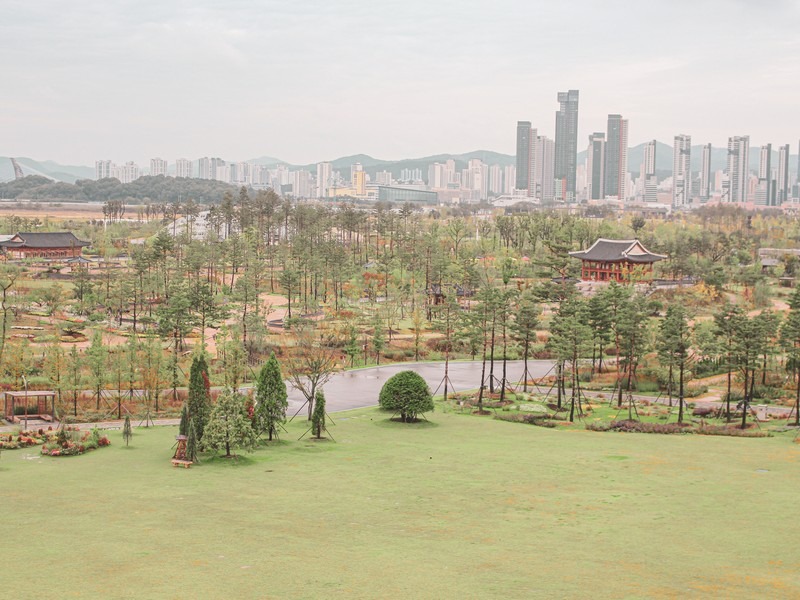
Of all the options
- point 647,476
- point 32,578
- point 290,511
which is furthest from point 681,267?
point 32,578

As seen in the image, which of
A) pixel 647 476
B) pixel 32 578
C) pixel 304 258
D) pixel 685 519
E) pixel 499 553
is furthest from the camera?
pixel 304 258

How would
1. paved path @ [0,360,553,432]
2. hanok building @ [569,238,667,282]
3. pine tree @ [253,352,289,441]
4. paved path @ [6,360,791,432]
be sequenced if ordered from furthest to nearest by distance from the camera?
hanok building @ [569,238,667,282], paved path @ [6,360,791,432], paved path @ [0,360,553,432], pine tree @ [253,352,289,441]

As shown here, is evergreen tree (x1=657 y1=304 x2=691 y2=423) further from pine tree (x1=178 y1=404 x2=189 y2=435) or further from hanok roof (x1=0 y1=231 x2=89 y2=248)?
hanok roof (x1=0 y1=231 x2=89 y2=248)

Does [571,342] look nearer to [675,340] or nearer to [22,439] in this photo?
[675,340]

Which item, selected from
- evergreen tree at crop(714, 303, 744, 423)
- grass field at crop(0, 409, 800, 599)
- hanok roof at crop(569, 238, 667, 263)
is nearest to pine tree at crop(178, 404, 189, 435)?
grass field at crop(0, 409, 800, 599)

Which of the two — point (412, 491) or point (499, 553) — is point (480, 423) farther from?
point (499, 553)
